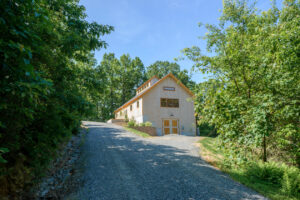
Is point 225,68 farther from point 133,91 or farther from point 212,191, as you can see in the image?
point 133,91

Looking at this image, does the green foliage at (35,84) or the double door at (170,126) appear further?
the double door at (170,126)

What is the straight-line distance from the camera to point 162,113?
20422 millimetres

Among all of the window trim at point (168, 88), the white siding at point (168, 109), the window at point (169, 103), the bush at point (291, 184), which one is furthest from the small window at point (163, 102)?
the bush at point (291, 184)

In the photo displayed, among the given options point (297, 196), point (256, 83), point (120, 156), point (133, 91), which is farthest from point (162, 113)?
point (133, 91)

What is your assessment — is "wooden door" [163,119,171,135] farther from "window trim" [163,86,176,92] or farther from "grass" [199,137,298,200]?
"grass" [199,137,298,200]

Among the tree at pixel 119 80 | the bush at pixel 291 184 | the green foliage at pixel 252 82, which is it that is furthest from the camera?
the tree at pixel 119 80

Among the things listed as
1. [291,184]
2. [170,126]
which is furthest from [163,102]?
[291,184]

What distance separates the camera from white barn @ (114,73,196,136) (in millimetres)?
20031

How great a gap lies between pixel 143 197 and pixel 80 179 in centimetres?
230

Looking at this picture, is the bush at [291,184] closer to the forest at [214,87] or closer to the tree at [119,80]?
the forest at [214,87]

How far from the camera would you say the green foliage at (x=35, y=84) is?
94.4 inches

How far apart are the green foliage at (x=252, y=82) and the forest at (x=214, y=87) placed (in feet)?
0.11

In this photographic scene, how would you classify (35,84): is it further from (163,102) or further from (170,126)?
(170,126)

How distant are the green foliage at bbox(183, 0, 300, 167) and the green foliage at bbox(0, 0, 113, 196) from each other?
4.76 meters
